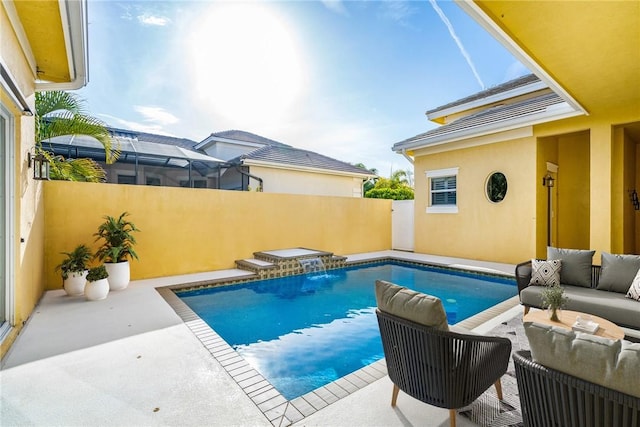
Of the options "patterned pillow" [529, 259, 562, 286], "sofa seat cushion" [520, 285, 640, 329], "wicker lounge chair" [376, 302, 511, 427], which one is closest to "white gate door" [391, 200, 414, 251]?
"patterned pillow" [529, 259, 562, 286]

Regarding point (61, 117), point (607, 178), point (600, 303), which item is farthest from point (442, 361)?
point (61, 117)

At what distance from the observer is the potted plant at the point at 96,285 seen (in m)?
5.94

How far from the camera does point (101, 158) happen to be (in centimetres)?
1258

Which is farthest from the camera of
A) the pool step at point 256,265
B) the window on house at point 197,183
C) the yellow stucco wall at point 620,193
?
the window on house at point 197,183

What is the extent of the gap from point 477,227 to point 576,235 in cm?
374

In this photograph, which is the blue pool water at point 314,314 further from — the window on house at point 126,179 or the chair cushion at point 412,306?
the window on house at point 126,179

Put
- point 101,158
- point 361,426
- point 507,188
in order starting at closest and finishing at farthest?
1. point 361,426
2. point 507,188
3. point 101,158

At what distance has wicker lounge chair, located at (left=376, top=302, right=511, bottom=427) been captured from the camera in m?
2.42

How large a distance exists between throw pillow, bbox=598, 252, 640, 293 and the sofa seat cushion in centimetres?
13

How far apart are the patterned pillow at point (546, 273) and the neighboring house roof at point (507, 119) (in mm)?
5040

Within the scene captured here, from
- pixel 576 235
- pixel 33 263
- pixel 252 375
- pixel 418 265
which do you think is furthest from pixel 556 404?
pixel 576 235

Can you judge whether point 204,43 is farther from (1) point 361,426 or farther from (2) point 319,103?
(1) point 361,426

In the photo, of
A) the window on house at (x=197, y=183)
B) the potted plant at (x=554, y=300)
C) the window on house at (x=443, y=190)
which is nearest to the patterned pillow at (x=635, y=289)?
the potted plant at (x=554, y=300)

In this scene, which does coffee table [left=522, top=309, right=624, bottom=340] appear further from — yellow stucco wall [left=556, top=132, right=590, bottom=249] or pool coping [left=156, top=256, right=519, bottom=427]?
yellow stucco wall [left=556, top=132, right=590, bottom=249]
